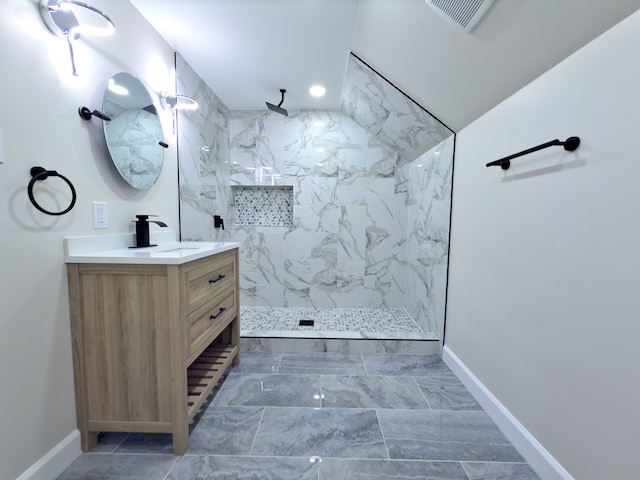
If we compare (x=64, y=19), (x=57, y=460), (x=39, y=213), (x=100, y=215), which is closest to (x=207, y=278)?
(x=100, y=215)

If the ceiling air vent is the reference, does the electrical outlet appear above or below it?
below

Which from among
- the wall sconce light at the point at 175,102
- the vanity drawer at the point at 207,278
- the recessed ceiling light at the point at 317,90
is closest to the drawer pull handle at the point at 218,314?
the vanity drawer at the point at 207,278

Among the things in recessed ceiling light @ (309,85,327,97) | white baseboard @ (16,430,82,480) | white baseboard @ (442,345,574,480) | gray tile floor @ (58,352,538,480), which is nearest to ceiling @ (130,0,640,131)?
recessed ceiling light @ (309,85,327,97)

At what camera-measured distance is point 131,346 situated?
126cm

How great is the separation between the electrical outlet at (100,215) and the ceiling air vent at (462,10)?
75.2 inches

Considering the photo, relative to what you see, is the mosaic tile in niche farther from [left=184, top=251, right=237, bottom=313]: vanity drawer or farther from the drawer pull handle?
the drawer pull handle

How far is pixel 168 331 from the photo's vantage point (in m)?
1.25

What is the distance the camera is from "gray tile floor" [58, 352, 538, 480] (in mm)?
1232

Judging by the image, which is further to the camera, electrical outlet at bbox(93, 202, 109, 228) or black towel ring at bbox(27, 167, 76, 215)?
electrical outlet at bbox(93, 202, 109, 228)

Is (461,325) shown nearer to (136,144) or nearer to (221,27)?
(136,144)

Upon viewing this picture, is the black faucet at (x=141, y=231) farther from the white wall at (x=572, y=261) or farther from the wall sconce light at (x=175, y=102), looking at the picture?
the white wall at (x=572, y=261)

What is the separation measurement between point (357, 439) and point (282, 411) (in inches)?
18.1

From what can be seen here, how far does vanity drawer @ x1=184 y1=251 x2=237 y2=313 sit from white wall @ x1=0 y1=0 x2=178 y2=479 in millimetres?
510

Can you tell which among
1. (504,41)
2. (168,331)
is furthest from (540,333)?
(168,331)
